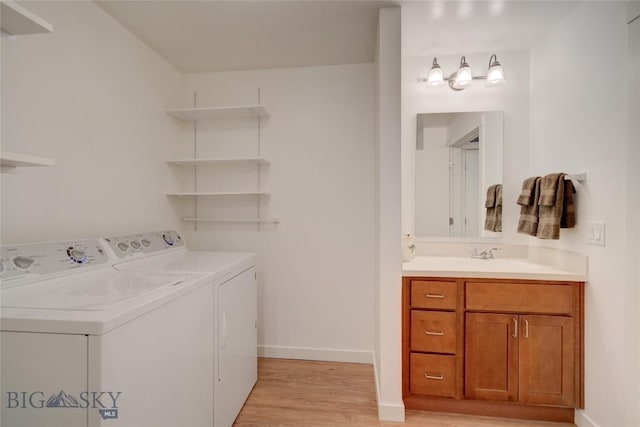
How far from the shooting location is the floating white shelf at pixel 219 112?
92.2 inches

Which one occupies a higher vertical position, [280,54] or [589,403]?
Result: [280,54]

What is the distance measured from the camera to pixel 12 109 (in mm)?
1351

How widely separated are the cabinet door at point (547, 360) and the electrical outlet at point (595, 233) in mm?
463

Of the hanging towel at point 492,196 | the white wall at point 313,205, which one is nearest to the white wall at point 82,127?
the white wall at point 313,205

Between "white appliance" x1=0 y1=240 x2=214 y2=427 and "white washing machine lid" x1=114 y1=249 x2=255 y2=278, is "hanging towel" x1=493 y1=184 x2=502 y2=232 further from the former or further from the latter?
"white appliance" x1=0 y1=240 x2=214 y2=427

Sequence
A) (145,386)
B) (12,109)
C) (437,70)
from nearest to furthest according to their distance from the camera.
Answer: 1. (145,386)
2. (12,109)
3. (437,70)

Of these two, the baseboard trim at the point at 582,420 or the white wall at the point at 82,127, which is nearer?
the white wall at the point at 82,127

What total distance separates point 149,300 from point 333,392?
5.04ft

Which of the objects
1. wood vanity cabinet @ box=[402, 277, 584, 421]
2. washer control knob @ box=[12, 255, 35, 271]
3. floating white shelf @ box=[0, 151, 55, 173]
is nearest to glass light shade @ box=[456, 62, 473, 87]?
wood vanity cabinet @ box=[402, 277, 584, 421]

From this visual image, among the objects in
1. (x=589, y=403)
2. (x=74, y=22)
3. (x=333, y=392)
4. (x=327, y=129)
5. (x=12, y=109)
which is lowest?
(x=333, y=392)

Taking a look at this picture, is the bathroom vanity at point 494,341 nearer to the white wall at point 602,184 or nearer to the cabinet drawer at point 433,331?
the cabinet drawer at point 433,331

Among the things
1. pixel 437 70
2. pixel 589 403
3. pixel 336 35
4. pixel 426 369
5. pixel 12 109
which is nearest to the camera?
pixel 12 109

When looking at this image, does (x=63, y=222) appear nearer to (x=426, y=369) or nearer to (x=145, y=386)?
(x=145, y=386)

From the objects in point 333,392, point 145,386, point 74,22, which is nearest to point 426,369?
point 333,392
